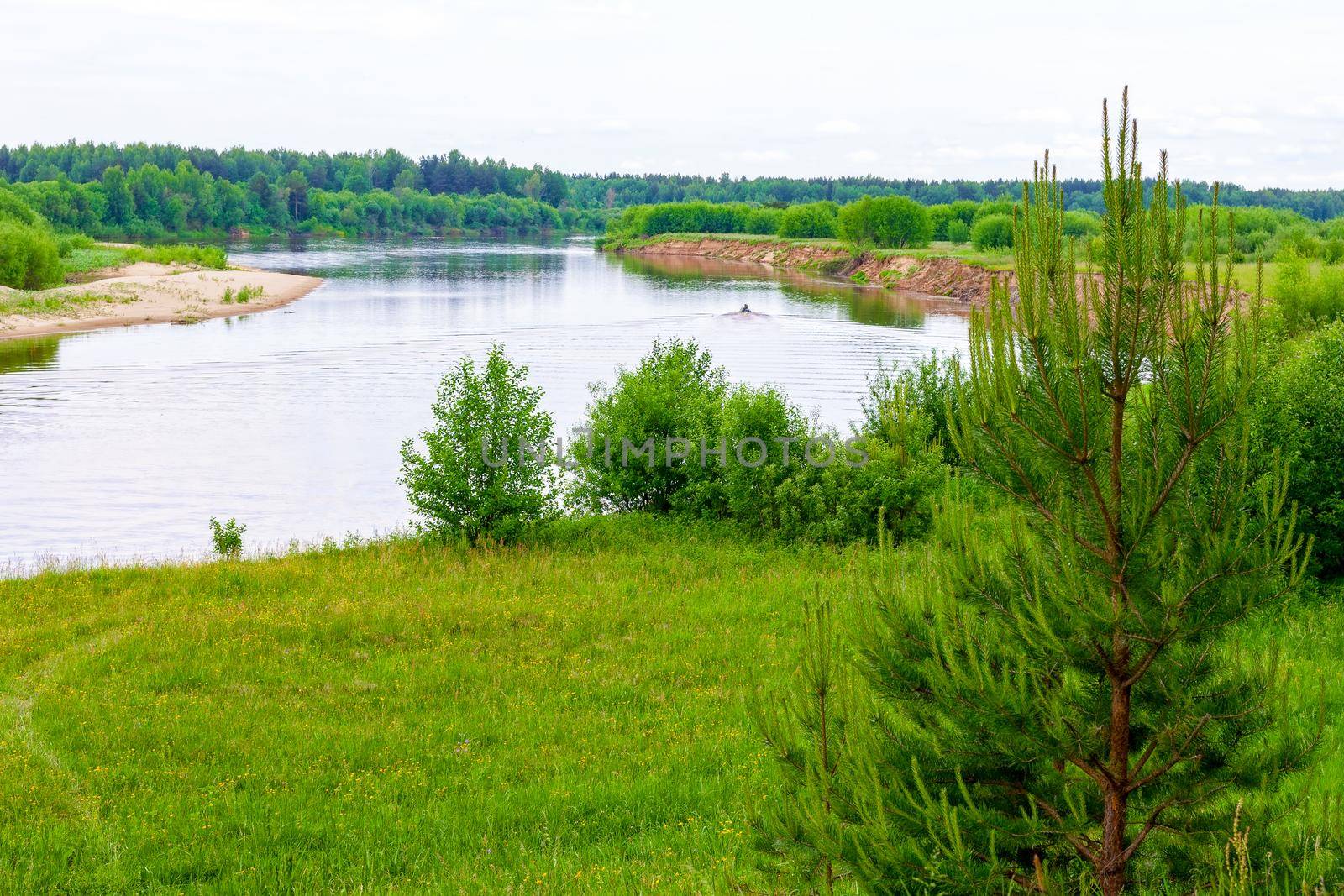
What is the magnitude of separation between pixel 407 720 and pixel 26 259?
7744cm

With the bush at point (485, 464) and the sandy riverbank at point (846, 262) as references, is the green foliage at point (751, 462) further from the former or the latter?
the sandy riverbank at point (846, 262)

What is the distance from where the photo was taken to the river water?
96.3 ft

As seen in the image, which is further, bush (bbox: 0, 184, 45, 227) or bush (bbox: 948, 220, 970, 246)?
bush (bbox: 948, 220, 970, 246)

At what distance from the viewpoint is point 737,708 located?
13.3 m

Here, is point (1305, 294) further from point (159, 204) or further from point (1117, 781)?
point (159, 204)

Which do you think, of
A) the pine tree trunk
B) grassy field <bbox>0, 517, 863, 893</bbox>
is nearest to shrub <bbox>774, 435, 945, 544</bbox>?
grassy field <bbox>0, 517, 863, 893</bbox>

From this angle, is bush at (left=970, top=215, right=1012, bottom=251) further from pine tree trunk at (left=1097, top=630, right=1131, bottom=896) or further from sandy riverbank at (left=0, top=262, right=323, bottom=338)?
pine tree trunk at (left=1097, top=630, right=1131, bottom=896)

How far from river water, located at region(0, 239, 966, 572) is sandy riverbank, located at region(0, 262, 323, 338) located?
230 cm

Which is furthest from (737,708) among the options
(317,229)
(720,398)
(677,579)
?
(317,229)

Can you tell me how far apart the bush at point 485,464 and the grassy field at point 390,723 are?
214 cm

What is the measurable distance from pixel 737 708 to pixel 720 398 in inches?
614

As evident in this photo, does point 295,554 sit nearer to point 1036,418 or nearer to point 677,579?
point 677,579

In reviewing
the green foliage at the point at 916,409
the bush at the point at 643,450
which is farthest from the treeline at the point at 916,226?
the bush at the point at 643,450

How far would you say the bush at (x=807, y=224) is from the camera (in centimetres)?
16900
